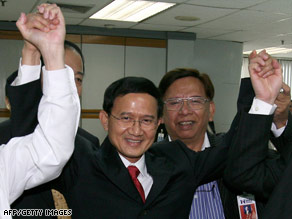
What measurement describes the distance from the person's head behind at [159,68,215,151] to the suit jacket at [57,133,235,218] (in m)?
0.40

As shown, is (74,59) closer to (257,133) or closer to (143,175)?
(143,175)

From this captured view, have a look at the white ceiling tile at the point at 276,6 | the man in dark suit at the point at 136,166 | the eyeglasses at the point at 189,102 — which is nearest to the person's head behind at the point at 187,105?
the eyeglasses at the point at 189,102

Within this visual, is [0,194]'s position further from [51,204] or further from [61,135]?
[51,204]

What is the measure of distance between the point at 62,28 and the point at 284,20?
5663mm

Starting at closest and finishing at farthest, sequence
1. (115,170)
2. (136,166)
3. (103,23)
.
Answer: (115,170)
(136,166)
(103,23)

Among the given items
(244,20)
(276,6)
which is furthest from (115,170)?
(244,20)

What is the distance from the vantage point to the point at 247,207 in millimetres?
1716

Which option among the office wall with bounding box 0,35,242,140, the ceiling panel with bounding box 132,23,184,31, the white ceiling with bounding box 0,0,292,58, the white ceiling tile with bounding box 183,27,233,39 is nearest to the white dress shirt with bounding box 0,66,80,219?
Result: the white ceiling with bounding box 0,0,292,58

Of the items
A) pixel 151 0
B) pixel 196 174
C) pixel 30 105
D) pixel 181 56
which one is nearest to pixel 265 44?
pixel 181 56

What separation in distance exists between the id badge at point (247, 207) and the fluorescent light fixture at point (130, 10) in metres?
3.92

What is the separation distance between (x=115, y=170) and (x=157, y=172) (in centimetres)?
20

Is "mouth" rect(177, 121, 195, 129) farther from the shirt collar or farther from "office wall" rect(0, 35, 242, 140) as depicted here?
"office wall" rect(0, 35, 242, 140)

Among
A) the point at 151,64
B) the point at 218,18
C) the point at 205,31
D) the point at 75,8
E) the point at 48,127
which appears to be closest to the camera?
the point at 48,127

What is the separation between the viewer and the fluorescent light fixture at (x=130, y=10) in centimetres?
526
